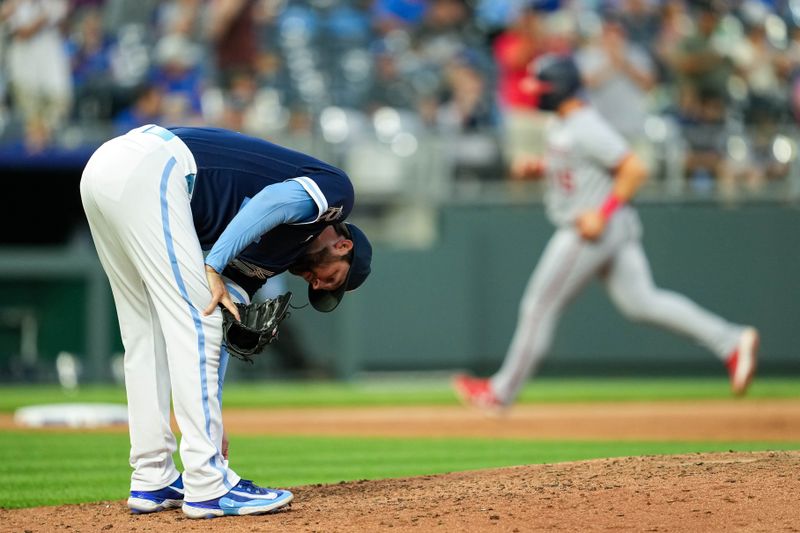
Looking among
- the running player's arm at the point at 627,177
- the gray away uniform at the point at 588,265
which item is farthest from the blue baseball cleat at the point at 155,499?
the running player's arm at the point at 627,177

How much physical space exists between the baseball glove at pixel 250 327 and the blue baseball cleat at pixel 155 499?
0.66 m

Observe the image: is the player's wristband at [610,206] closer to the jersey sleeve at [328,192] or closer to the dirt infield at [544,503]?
the dirt infield at [544,503]

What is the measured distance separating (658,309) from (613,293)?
0.40m

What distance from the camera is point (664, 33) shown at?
50.3 ft

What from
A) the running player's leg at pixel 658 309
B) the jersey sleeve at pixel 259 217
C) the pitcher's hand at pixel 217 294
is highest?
the jersey sleeve at pixel 259 217

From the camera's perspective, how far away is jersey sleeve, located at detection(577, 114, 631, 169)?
28.7 ft

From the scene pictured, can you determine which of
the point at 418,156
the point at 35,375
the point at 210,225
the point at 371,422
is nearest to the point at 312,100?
the point at 418,156

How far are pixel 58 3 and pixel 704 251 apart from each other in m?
7.57

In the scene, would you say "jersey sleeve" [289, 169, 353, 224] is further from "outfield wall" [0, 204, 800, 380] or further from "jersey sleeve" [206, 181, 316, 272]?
"outfield wall" [0, 204, 800, 380]

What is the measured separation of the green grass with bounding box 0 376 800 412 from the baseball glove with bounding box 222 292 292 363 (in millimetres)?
6953

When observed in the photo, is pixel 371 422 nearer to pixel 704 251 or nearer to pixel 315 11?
pixel 704 251

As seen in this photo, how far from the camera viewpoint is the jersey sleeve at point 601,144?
8.75m

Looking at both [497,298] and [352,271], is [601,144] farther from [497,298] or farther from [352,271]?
[497,298]

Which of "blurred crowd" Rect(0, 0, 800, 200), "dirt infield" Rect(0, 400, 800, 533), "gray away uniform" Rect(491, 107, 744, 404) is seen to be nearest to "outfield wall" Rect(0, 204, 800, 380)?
"blurred crowd" Rect(0, 0, 800, 200)
